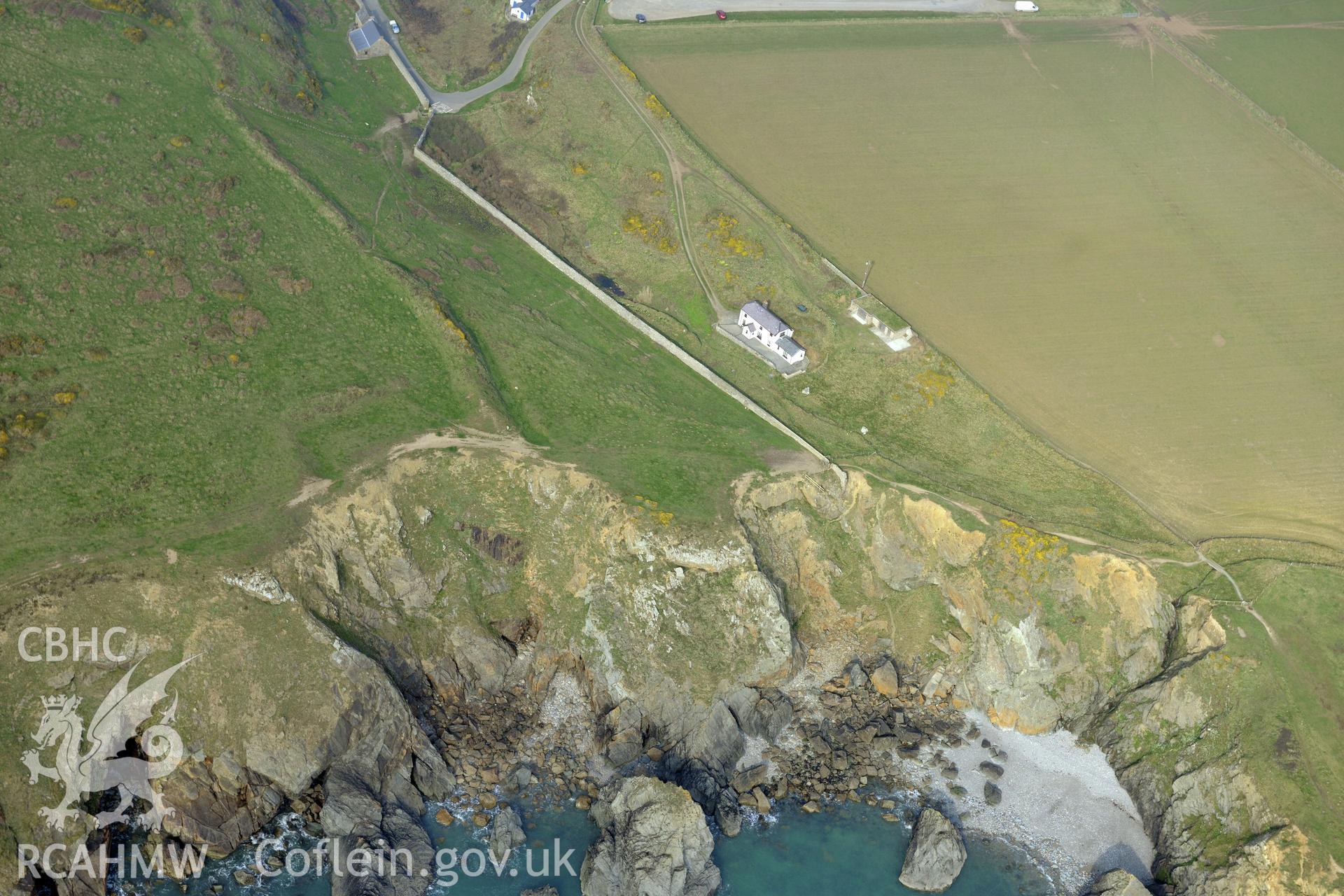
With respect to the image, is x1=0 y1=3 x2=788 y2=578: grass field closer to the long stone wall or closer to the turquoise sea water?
the long stone wall

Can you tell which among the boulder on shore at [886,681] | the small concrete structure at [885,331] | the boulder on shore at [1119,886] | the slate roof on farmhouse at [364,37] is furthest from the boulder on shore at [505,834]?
the slate roof on farmhouse at [364,37]

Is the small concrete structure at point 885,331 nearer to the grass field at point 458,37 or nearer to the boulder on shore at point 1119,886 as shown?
the boulder on shore at point 1119,886

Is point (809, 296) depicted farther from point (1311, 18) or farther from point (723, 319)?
point (1311, 18)

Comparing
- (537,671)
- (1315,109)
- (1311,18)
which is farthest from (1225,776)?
(1311,18)

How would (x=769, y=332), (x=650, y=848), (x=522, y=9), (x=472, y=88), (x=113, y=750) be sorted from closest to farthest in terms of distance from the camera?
(x=113, y=750) < (x=650, y=848) < (x=769, y=332) < (x=472, y=88) < (x=522, y=9)

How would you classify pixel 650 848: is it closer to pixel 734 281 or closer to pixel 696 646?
pixel 696 646

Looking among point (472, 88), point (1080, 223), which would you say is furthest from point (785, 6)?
point (1080, 223)
